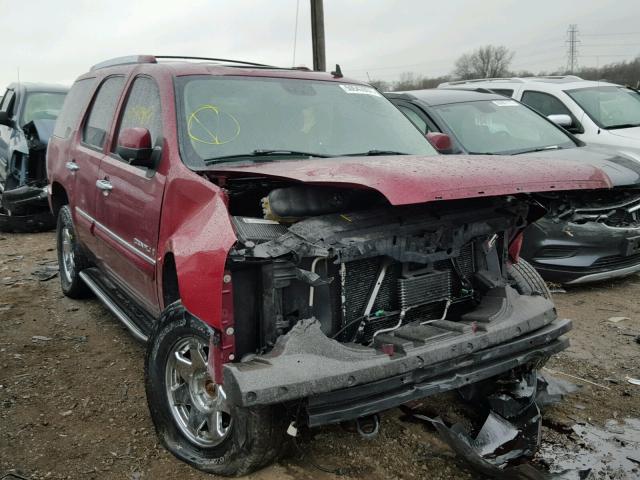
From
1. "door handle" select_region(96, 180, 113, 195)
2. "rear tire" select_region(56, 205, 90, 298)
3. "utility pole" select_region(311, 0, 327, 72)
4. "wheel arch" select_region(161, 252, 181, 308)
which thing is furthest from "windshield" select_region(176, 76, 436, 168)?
"utility pole" select_region(311, 0, 327, 72)

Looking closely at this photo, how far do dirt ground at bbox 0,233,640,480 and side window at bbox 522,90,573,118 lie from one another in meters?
3.34

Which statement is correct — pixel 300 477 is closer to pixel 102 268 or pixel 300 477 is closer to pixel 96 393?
pixel 96 393

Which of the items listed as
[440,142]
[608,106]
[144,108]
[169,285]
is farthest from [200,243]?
[608,106]

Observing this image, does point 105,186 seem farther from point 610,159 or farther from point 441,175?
point 610,159

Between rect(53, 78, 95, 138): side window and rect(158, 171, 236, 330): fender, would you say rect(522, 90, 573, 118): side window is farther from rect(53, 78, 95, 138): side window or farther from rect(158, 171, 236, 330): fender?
rect(158, 171, 236, 330): fender

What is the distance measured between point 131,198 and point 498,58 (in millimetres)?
76964

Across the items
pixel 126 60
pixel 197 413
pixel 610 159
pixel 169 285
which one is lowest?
pixel 197 413

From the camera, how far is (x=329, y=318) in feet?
9.19

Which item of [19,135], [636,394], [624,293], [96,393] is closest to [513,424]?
[636,394]

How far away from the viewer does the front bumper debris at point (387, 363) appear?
7.68ft

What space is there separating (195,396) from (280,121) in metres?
1.66

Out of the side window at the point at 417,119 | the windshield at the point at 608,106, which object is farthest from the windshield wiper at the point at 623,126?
the side window at the point at 417,119

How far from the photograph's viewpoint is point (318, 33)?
12.3 metres

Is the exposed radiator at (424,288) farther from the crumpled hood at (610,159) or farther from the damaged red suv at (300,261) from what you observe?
the crumpled hood at (610,159)
